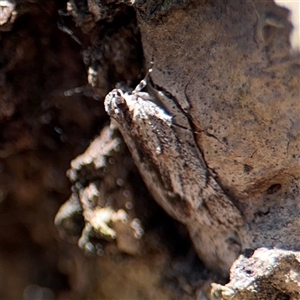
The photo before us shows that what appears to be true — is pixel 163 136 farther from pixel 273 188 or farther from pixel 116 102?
pixel 273 188

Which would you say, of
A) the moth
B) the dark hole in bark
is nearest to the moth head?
the moth

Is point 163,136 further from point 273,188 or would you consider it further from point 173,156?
point 273,188

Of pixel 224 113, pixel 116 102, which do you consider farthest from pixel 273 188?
pixel 116 102

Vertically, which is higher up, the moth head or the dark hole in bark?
the moth head

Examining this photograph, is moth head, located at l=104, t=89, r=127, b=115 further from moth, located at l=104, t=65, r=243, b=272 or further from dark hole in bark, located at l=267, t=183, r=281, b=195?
dark hole in bark, located at l=267, t=183, r=281, b=195

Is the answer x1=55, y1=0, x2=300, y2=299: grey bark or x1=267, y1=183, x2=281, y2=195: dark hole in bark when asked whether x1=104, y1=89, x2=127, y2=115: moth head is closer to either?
x1=55, y1=0, x2=300, y2=299: grey bark

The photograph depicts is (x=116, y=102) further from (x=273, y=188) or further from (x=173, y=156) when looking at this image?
(x=273, y=188)

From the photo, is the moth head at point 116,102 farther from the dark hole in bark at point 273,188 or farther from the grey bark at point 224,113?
the dark hole in bark at point 273,188

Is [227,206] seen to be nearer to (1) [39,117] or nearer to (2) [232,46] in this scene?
(2) [232,46]

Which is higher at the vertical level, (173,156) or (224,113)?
(224,113)
